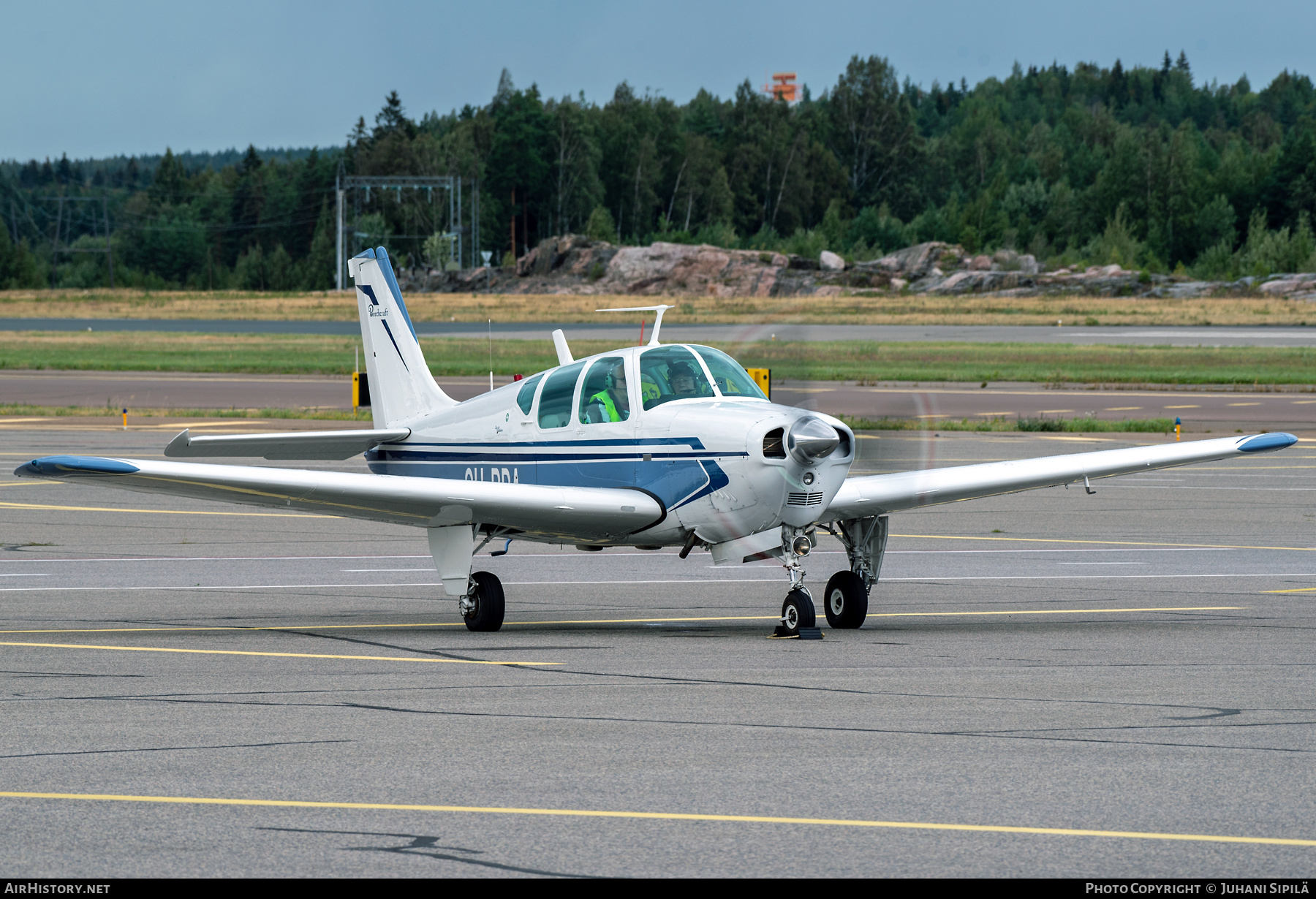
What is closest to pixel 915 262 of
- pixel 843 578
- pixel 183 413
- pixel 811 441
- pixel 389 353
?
pixel 183 413

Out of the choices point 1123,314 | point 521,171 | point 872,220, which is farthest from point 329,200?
point 1123,314

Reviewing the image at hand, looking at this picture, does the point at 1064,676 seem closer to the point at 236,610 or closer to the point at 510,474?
the point at 510,474

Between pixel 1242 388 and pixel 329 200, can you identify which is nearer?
pixel 1242 388

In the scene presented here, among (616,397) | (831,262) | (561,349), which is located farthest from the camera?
(831,262)

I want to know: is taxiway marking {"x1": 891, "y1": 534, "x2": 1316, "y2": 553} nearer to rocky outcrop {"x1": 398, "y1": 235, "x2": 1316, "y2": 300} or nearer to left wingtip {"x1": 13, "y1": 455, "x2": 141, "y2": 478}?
left wingtip {"x1": 13, "y1": 455, "x2": 141, "y2": 478}

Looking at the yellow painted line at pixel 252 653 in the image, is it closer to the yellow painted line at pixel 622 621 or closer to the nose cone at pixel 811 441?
the yellow painted line at pixel 622 621

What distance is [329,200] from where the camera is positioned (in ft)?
608

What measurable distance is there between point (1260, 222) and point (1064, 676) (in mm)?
127690

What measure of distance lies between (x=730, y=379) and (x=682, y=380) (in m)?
0.43

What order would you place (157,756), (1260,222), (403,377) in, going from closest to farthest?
1. (157,756)
2. (403,377)
3. (1260,222)

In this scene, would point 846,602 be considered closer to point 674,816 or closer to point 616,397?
point 616,397

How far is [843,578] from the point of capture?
492 inches

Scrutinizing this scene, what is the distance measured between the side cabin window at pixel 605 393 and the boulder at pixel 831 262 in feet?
345

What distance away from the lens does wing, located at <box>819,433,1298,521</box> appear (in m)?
12.7
